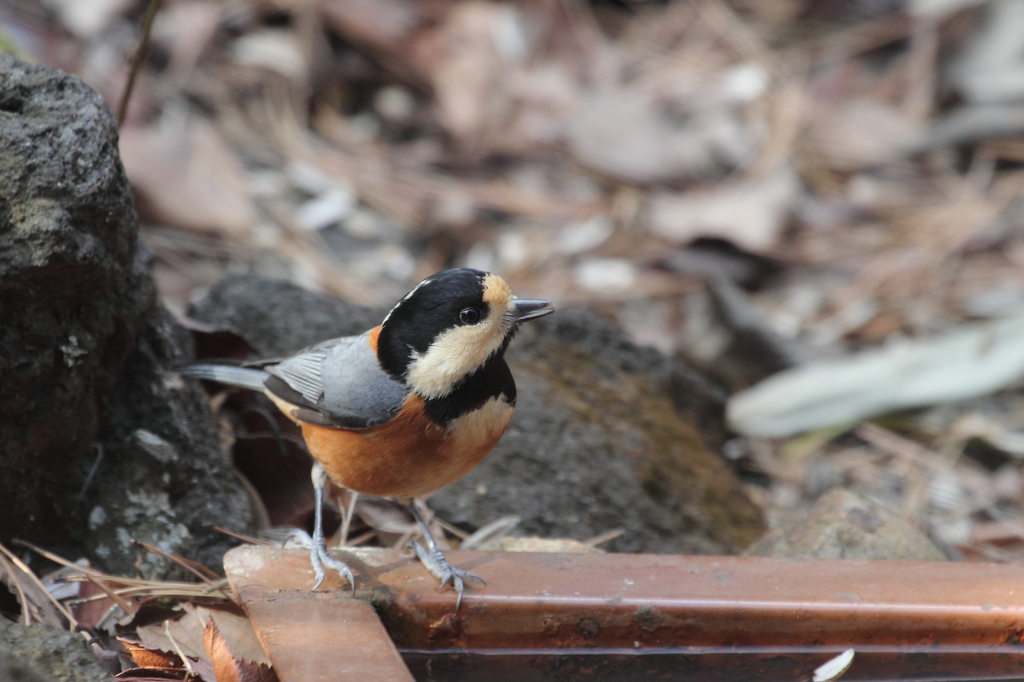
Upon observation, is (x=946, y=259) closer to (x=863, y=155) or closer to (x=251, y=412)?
(x=863, y=155)

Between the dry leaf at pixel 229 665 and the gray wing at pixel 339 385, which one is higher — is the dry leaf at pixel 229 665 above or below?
below

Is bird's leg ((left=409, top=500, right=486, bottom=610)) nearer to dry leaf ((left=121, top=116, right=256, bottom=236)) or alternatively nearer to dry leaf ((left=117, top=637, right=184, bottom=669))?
dry leaf ((left=117, top=637, right=184, bottom=669))

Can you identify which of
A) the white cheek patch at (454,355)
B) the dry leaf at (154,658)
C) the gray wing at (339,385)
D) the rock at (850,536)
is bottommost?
the rock at (850,536)

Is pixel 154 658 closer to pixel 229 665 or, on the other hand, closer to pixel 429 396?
pixel 229 665

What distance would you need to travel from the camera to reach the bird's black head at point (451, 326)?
2789 mm

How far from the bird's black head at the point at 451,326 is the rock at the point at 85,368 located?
85 centimetres

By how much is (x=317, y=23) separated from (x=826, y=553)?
208 inches

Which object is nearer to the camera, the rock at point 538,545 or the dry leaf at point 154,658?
the dry leaf at point 154,658

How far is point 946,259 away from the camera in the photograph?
6.30 meters

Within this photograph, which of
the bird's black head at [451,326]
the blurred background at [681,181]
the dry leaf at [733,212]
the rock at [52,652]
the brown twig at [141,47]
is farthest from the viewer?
the dry leaf at [733,212]

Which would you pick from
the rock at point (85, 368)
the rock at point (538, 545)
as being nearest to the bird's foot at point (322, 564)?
the rock at point (85, 368)

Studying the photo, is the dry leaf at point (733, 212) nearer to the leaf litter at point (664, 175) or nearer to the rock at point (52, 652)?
the leaf litter at point (664, 175)

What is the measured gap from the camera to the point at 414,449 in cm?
285

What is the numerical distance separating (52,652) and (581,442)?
89.1 inches
